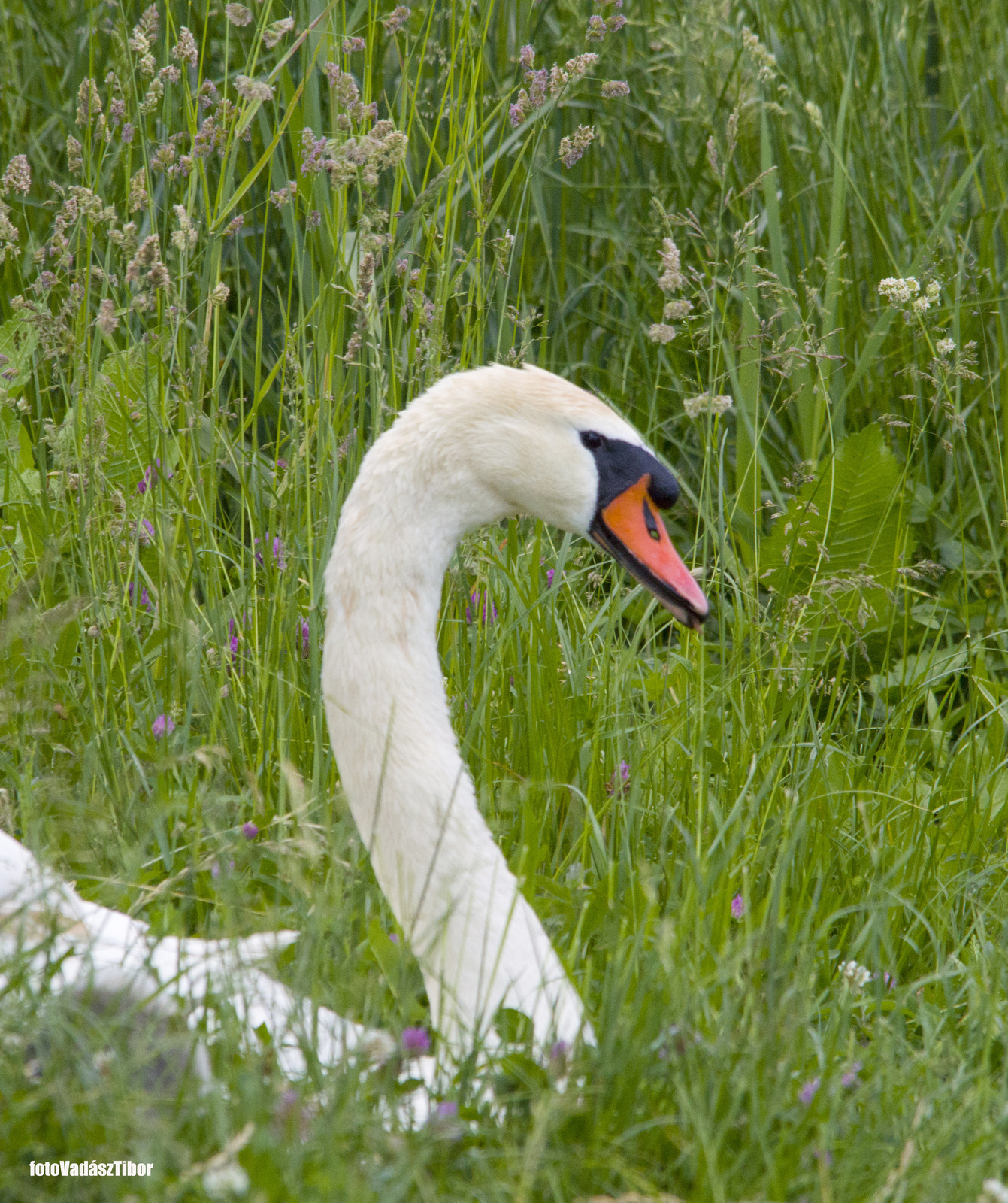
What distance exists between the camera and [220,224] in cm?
293

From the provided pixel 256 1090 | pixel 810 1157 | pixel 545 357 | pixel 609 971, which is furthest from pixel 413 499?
pixel 545 357

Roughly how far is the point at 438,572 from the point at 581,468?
0.28 meters

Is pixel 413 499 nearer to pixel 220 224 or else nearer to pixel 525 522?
pixel 220 224

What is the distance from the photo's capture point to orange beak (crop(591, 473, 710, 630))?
2283 mm

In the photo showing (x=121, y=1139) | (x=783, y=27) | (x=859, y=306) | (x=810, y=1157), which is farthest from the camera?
(x=783, y=27)

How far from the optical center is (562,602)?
3363 mm

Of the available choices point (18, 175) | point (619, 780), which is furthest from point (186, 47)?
point (619, 780)

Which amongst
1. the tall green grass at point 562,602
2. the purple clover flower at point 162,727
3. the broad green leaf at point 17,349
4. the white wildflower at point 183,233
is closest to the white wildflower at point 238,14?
the tall green grass at point 562,602

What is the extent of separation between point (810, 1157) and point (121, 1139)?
0.80m

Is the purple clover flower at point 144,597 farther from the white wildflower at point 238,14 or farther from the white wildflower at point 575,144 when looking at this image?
the white wildflower at point 575,144

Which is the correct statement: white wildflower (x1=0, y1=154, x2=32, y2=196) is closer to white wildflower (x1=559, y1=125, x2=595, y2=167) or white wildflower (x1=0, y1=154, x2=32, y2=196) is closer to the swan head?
white wildflower (x1=559, y1=125, x2=595, y2=167)

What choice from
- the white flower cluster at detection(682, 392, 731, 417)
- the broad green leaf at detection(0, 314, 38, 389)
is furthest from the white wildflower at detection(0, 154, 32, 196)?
the white flower cluster at detection(682, 392, 731, 417)

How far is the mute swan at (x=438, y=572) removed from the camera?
2.12m

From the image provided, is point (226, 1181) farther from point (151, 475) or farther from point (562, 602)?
point (562, 602)
